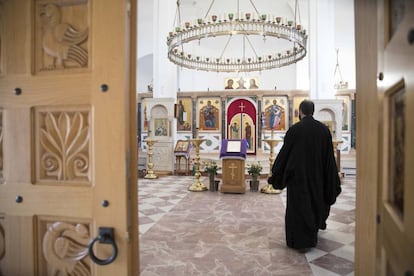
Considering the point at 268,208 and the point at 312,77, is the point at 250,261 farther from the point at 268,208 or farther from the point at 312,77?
the point at 312,77

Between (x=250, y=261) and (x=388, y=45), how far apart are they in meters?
2.51

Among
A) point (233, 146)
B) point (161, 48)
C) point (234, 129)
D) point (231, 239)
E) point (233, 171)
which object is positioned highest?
point (161, 48)

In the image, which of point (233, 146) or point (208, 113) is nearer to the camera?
point (233, 146)

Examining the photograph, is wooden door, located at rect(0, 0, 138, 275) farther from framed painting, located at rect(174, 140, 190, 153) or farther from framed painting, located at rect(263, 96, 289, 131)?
framed painting, located at rect(263, 96, 289, 131)

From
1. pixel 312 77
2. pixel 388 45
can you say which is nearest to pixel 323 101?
pixel 312 77

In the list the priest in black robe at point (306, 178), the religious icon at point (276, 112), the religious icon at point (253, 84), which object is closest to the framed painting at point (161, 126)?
the religious icon at point (276, 112)

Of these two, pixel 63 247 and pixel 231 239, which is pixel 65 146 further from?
pixel 231 239

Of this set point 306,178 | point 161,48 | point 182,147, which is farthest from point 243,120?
point 306,178

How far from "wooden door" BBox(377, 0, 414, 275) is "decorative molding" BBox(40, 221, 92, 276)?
3.88ft

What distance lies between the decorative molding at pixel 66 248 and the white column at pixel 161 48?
28.2 ft

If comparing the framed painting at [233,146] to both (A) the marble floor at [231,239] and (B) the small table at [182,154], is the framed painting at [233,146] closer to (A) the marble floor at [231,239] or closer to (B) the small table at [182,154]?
(A) the marble floor at [231,239]

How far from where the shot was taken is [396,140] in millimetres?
1007

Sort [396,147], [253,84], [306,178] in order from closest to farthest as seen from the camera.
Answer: [396,147], [306,178], [253,84]

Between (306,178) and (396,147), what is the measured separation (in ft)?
7.27
